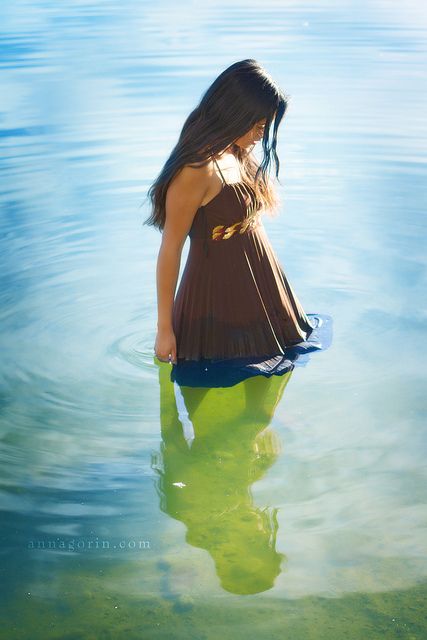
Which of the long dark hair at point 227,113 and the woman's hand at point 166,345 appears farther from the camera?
the woman's hand at point 166,345

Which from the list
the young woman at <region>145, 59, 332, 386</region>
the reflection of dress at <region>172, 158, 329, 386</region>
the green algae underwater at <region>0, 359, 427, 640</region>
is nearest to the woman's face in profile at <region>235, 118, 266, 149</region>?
the young woman at <region>145, 59, 332, 386</region>

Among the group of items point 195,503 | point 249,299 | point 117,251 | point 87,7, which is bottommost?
point 87,7

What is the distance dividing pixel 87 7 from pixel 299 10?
4.28 metres

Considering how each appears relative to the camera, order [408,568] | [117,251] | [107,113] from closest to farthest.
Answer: [408,568] < [117,251] < [107,113]

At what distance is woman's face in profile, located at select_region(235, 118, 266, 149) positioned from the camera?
3359mm

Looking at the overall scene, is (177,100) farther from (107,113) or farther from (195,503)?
(195,503)

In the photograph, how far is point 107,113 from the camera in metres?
9.12

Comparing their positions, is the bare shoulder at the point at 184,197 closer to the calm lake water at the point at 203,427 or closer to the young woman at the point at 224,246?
the young woman at the point at 224,246

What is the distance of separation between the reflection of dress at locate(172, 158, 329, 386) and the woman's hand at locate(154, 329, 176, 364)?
0.06 meters

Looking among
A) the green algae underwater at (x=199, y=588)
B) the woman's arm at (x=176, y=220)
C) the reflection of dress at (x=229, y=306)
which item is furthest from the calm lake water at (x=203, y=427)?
the woman's arm at (x=176, y=220)

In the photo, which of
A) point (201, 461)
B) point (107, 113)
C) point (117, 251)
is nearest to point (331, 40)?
point (107, 113)

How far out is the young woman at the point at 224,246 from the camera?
3279 millimetres

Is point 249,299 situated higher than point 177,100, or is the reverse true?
point 249,299

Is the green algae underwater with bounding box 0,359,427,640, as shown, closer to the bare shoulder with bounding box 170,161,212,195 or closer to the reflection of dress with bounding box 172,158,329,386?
the reflection of dress with bounding box 172,158,329,386
